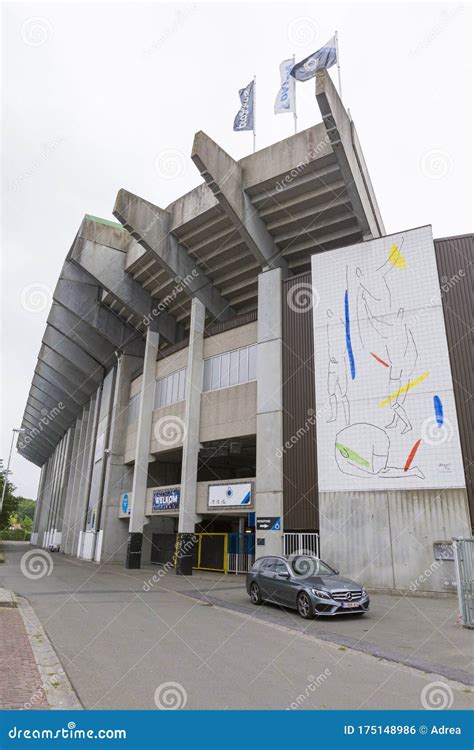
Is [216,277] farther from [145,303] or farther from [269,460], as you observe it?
[269,460]

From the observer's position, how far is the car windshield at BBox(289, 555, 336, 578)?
1278 cm

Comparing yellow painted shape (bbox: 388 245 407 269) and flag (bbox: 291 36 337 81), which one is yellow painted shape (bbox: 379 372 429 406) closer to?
yellow painted shape (bbox: 388 245 407 269)

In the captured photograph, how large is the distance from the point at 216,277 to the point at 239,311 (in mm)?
2798

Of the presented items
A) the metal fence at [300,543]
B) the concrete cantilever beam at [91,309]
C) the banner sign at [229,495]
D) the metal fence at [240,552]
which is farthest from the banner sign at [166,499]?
the concrete cantilever beam at [91,309]

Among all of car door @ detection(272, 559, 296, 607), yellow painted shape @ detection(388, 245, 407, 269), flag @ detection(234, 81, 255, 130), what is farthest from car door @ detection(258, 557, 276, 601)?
flag @ detection(234, 81, 255, 130)

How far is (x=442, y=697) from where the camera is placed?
5.96 metres

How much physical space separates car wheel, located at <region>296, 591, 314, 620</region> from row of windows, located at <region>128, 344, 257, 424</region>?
1349cm

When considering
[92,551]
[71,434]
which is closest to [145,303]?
[92,551]

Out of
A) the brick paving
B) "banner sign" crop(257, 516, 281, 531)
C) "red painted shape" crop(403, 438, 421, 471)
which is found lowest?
the brick paving

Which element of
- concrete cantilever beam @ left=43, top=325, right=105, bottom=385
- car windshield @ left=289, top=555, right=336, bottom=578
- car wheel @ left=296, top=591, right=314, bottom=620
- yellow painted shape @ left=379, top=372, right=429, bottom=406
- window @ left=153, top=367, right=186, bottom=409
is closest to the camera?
car wheel @ left=296, top=591, right=314, bottom=620

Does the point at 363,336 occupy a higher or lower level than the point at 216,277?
lower

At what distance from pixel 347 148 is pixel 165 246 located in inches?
441

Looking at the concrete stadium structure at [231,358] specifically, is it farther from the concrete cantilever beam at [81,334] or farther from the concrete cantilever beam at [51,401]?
the concrete cantilever beam at [51,401]

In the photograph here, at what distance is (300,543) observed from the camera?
20000 mm
